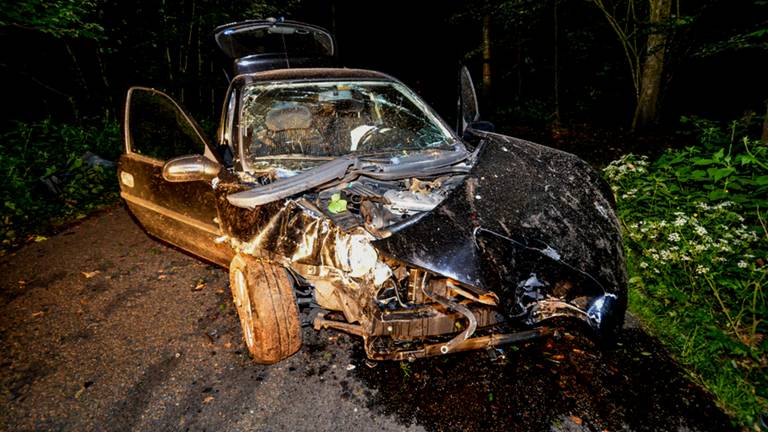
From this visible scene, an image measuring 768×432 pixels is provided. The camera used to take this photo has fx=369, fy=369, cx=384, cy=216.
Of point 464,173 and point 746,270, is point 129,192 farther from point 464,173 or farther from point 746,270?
point 746,270

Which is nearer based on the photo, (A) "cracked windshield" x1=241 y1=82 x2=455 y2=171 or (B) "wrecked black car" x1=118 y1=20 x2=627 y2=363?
(B) "wrecked black car" x1=118 y1=20 x2=627 y2=363

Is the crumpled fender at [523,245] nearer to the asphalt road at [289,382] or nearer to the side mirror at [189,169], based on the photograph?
the asphalt road at [289,382]

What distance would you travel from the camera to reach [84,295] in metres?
3.25

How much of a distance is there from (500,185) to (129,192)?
10.9 feet

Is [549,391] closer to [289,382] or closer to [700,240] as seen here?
[289,382]

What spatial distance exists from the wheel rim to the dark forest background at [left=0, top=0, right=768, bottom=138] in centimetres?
493

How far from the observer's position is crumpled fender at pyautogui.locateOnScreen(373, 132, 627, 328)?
1708 mm

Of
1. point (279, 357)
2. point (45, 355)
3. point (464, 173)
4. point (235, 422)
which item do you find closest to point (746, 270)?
point (464, 173)

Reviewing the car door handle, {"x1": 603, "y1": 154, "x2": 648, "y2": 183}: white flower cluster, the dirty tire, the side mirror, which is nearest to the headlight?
the dirty tire

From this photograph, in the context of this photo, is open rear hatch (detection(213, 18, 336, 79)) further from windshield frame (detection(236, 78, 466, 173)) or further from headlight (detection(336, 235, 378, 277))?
headlight (detection(336, 235, 378, 277))

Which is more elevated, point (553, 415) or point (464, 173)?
point (464, 173)

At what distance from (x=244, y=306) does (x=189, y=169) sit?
0.93 meters

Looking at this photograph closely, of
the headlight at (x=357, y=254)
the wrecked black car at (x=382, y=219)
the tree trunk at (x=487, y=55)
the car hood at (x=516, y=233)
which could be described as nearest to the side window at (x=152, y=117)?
the wrecked black car at (x=382, y=219)

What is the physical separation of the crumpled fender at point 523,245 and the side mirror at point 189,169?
1313mm
